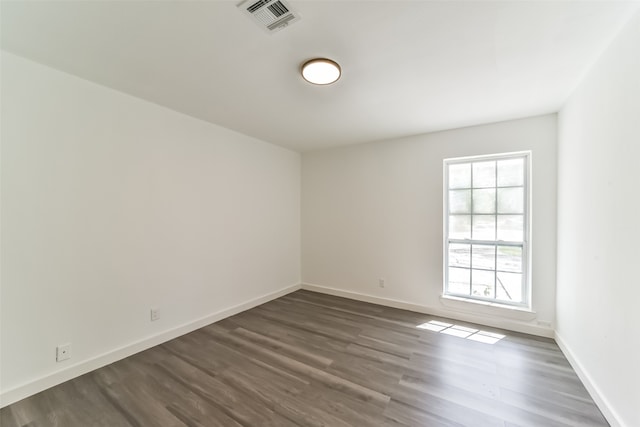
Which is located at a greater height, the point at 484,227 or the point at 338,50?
the point at 338,50

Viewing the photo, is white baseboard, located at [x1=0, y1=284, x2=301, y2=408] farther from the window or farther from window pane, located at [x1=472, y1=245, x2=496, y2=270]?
window pane, located at [x1=472, y1=245, x2=496, y2=270]

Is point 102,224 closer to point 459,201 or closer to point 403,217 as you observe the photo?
point 403,217

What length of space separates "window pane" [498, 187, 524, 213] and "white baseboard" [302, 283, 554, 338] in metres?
1.31

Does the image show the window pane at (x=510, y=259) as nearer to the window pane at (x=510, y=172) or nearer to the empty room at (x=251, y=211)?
the empty room at (x=251, y=211)

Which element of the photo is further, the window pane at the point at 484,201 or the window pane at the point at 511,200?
the window pane at the point at 484,201

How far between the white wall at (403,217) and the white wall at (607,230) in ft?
1.26

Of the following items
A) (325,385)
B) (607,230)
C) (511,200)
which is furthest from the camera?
(511,200)

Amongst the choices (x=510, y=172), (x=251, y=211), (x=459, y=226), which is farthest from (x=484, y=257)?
(x=251, y=211)

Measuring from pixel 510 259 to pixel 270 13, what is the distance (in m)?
3.53

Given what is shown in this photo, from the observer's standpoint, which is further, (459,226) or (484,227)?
(459,226)

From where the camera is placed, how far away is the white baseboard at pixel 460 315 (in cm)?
282

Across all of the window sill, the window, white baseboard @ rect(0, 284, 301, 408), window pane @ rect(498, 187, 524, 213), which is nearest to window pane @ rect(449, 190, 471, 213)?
the window

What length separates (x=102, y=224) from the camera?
2252 mm

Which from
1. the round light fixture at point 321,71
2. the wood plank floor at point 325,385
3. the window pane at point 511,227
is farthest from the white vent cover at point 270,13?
the window pane at point 511,227
